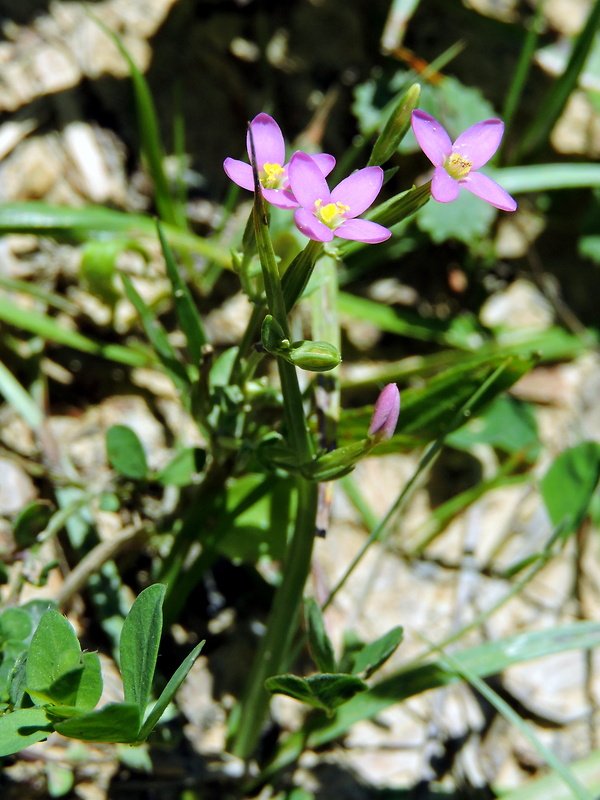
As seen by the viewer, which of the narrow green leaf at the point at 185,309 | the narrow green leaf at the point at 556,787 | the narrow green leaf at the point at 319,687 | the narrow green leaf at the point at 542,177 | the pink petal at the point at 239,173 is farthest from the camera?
the narrow green leaf at the point at 542,177

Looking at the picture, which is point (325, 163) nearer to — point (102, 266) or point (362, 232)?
point (362, 232)

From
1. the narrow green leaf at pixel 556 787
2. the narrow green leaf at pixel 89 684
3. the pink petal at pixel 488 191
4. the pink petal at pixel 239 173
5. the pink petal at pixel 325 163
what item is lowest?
the narrow green leaf at pixel 556 787

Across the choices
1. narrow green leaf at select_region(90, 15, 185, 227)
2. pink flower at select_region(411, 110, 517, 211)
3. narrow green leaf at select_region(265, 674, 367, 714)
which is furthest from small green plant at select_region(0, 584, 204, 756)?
narrow green leaf at select_region(90, 15, 185, 227)

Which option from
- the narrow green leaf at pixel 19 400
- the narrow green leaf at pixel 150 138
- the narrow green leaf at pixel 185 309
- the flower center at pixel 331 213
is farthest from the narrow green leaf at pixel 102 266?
the flower center at pixel 331 213

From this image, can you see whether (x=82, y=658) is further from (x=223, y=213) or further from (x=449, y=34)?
(x=449, y=34)

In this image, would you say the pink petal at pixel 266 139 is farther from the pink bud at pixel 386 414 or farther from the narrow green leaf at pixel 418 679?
the narrow green leaf at pixel 418 679

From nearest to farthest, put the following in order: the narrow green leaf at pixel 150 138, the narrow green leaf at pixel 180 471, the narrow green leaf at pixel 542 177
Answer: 1. the narrow green leaf at pixel 180 471
2. the narrow green leaf at pixel 150 138
3. the narrow green leaf at pixel 542 177

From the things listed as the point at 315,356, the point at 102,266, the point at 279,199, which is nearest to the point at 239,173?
the point at 279,199
